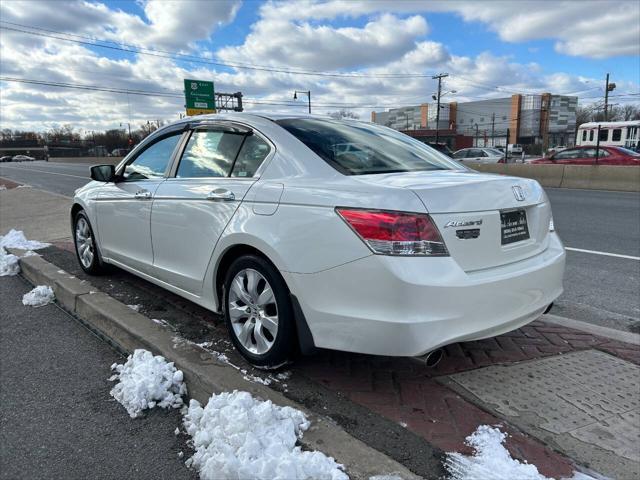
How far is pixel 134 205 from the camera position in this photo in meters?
4.18

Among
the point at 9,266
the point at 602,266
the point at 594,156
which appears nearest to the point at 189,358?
the point at 9,266

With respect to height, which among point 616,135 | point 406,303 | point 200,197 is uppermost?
point 616,135

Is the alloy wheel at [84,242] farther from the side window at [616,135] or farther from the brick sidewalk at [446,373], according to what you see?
the side window at [616,135]

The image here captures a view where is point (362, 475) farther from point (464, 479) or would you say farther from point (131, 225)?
point (131, 225)

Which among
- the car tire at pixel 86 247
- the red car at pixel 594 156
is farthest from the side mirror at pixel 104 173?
the red car at pixel 594 156

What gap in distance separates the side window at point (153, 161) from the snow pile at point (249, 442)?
7.05 ft

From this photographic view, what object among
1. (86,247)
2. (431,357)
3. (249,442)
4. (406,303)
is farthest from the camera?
(86,247)

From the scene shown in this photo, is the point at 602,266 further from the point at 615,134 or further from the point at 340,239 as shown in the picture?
the point at 615,134

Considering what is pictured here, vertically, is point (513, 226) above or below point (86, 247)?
above

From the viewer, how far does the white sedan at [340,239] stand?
2443mm

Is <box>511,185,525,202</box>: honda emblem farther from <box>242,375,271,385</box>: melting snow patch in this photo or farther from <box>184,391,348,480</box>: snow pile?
<box>242,375,271,385</box>: melting snow patch

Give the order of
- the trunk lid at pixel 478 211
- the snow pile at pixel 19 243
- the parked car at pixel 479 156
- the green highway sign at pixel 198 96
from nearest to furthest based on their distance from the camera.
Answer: the trunk lid at pixel 478 211 < the snow pile at pixel 19 243 < the parked car at pixel 479 156 < the green highway sign at pixel 198 96

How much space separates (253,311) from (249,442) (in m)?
0.99

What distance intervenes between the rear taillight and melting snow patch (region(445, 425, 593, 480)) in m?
0.93
